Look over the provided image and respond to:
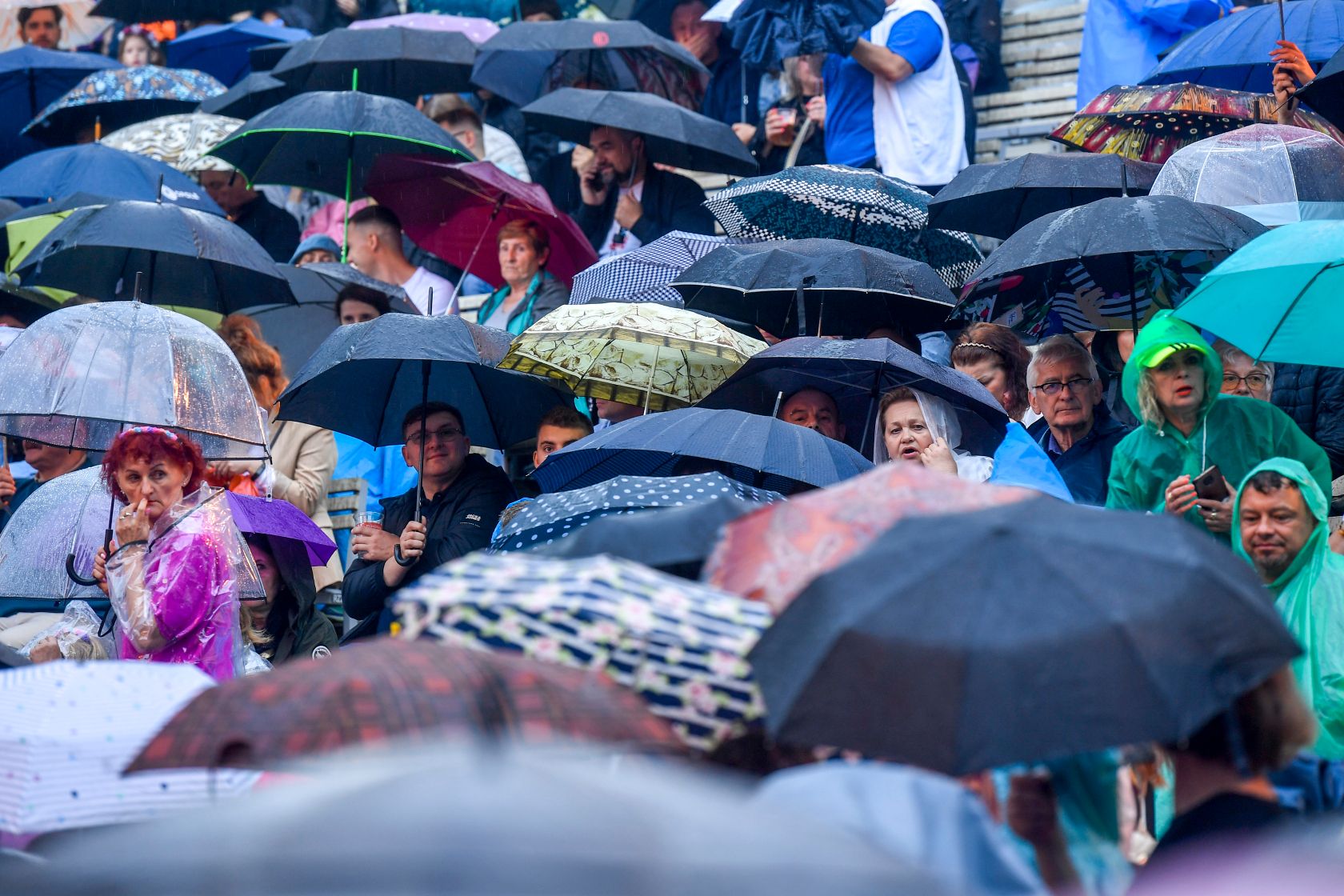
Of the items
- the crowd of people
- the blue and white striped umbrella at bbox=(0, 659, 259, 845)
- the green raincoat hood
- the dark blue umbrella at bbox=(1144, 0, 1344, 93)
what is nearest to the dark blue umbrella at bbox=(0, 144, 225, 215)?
the crowd of people

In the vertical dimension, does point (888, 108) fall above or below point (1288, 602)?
above

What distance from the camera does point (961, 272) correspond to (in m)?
8.55

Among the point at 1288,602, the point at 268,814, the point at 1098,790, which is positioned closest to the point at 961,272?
the point at 1288,602

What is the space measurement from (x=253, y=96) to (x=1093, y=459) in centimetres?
619

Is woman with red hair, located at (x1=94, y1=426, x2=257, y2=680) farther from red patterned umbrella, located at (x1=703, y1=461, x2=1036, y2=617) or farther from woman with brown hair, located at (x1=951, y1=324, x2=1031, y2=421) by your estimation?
woman with brown hair, located at (x1=951, y1=324, x2=1031, y2=421)

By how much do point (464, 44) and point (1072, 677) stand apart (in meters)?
8.72

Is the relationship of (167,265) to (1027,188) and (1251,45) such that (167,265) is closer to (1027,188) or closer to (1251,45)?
(1027,188)

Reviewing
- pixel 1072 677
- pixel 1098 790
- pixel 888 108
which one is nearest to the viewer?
pixel 1072 677

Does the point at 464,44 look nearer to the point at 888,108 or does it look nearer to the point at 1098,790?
the point at 888,108

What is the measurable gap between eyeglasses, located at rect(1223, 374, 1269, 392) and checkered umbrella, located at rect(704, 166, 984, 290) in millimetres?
1672

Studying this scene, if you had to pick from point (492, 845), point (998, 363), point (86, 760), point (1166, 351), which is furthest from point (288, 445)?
point (492, 845)

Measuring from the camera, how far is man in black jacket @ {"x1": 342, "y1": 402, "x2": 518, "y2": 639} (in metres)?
6.92

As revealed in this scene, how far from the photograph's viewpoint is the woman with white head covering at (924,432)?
642 centimetres

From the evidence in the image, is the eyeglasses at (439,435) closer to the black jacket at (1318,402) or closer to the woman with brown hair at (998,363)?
the woman with brown hair at (998,363)
